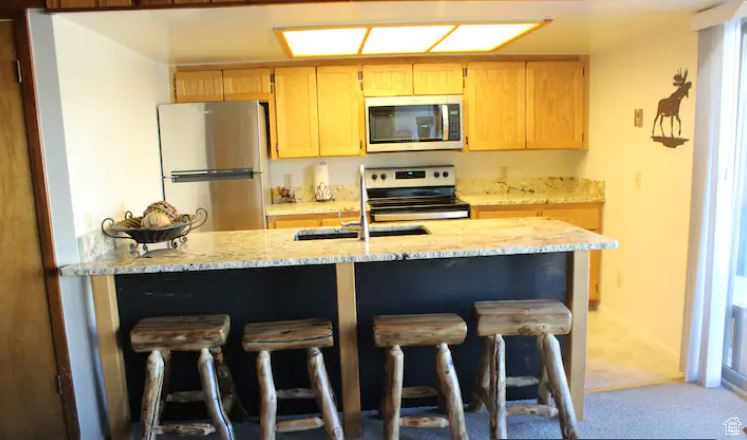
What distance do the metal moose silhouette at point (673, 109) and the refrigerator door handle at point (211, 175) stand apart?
2779 millimetres

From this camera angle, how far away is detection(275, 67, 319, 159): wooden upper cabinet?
4098mm

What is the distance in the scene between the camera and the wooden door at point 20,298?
220cm

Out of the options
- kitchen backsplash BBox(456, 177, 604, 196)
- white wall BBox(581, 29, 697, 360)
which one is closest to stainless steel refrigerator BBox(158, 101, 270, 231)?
kitchen backsplash BBox(456, 177, 604, 196)

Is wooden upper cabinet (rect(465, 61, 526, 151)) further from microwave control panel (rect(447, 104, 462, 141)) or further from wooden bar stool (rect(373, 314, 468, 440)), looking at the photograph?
wooden bar stool (rect(373, 314, 468, 440))

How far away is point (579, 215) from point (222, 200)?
9.01ft

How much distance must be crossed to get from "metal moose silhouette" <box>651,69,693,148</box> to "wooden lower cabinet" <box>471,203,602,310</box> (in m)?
0.87

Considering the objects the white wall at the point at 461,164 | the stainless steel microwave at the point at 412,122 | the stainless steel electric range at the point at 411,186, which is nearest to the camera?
the stainless steel microwave at the point at 412,122

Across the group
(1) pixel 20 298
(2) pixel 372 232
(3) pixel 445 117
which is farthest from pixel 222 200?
(3) pixel 445 117

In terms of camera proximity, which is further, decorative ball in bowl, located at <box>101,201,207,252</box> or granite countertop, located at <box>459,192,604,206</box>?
granite countertop, located at <box>459,192,604,206</box>

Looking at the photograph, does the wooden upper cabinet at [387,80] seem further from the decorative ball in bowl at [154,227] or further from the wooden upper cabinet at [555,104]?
the decorative ball in bowl at [154,227]

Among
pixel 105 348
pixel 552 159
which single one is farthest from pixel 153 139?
pixel 552 159

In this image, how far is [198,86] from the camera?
4051mm

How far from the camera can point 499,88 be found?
13.7 feet

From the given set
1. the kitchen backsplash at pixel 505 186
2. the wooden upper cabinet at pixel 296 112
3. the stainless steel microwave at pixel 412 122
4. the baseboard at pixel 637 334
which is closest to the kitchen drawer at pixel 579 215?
the kitchen backsplash at pixel 505 186
